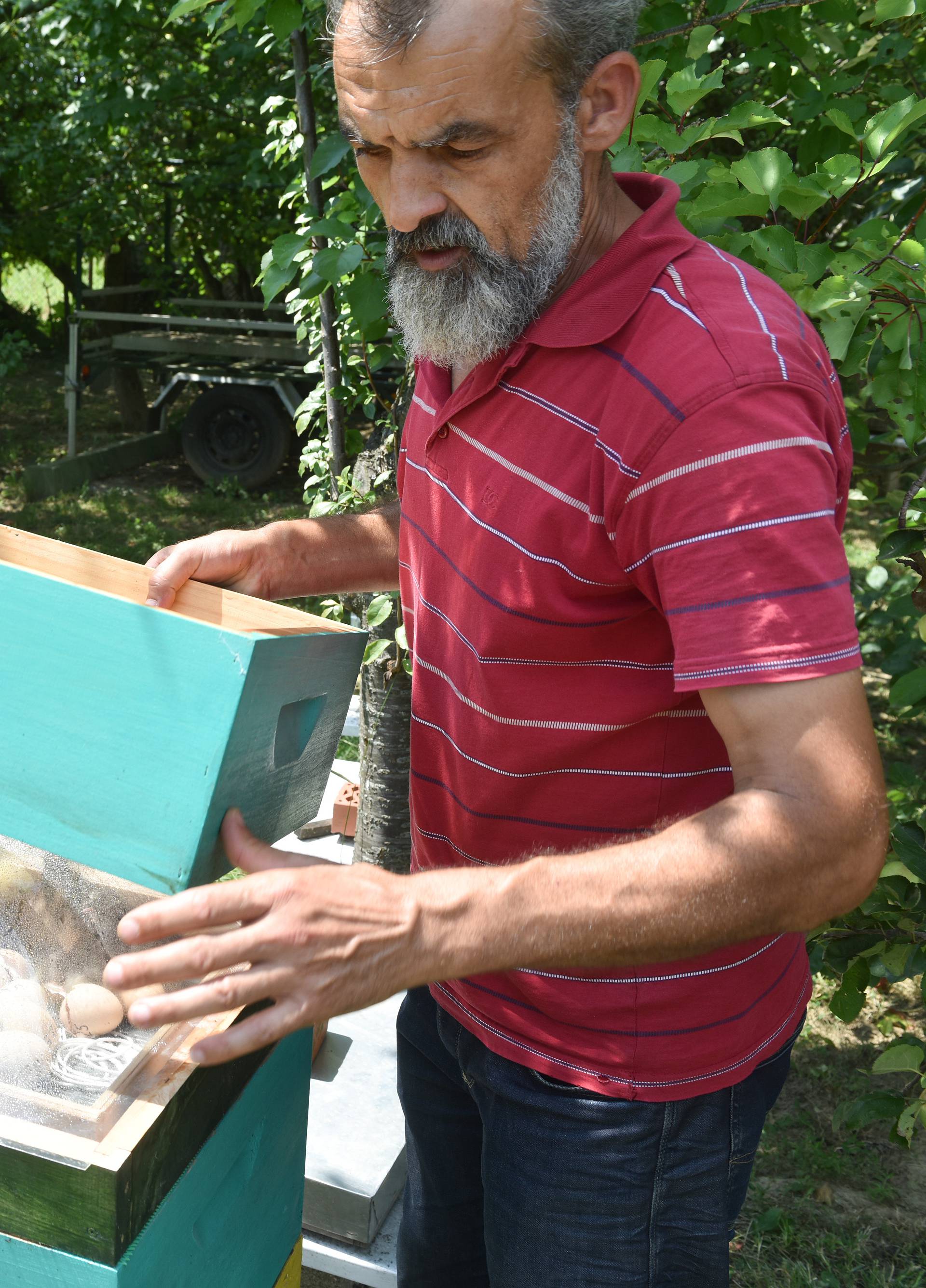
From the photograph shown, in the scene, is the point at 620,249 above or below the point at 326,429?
above

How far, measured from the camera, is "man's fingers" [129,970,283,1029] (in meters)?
0.99

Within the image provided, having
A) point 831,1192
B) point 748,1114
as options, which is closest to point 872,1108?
point 831,1192

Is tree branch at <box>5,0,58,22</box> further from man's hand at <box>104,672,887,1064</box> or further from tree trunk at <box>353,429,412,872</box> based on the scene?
man's hand at <box>104,672,887,1064</box>

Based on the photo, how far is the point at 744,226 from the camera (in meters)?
3.14

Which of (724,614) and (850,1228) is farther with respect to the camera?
(850,1228)

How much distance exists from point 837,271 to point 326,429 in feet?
5.84

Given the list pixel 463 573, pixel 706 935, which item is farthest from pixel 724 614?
pixel 463 573

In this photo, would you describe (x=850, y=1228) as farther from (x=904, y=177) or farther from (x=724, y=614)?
(x=904, y=177)

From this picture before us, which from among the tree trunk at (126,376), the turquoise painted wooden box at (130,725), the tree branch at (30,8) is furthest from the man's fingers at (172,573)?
the tree trunk at (126,376)

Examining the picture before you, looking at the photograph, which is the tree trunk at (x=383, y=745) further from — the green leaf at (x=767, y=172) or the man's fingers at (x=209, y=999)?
the man's fingers at (x=209, y=999)

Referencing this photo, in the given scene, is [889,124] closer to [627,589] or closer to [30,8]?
[627,589]

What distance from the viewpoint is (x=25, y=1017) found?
1.30 m

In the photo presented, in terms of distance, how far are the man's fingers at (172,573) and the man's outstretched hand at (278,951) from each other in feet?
2.01

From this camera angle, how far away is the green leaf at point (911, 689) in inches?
92.0
